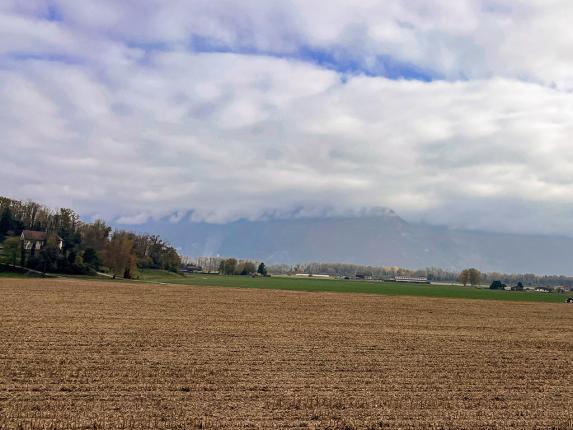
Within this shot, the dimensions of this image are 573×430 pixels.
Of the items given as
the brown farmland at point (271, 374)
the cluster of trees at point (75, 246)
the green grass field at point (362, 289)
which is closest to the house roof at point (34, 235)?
the cluster of trees at point (75, 246)

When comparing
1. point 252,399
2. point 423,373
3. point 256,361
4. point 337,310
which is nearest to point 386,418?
point 252,399

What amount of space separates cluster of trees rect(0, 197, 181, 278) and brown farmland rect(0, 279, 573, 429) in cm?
8806

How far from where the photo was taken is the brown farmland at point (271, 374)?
53.2 ft

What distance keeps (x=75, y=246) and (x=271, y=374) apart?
124m

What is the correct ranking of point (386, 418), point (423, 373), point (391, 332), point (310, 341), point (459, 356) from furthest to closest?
point (391, 332), point (310, 341), point (459, 356), point (423, 373), point (386, 418)

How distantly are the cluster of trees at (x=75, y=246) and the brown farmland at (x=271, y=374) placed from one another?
88059mm

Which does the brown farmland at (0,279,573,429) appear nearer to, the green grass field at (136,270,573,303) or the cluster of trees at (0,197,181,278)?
the green grass field at (136,270,573,303)

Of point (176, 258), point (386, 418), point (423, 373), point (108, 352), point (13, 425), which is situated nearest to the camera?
point (13, 425)

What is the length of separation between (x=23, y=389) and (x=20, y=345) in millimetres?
→ 9280

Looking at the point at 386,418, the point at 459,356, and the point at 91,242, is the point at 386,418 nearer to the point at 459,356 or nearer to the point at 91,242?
the point at 459,356

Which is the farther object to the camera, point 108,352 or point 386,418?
point 108,352

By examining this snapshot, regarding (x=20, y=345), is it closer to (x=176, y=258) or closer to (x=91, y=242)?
(x=91, y=242)

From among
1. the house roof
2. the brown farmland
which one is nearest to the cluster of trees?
the house roof

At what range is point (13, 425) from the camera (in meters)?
14.6
